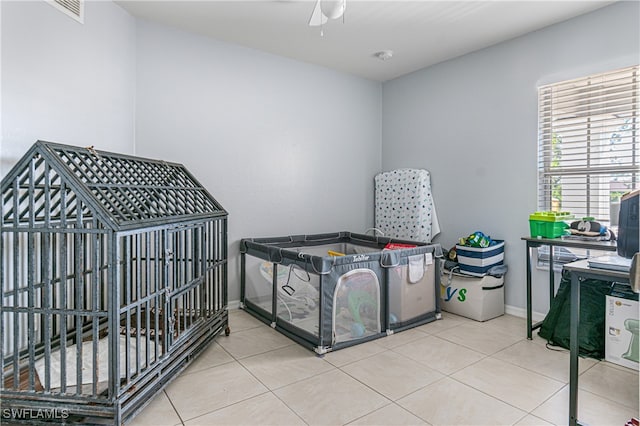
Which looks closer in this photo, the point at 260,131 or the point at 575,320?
the point at 575,320

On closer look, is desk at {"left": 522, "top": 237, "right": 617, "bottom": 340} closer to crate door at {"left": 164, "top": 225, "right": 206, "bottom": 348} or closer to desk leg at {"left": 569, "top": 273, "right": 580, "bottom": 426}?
desk leg at {"left": 569, "top": 273, "right": 580, "bottom": 426}

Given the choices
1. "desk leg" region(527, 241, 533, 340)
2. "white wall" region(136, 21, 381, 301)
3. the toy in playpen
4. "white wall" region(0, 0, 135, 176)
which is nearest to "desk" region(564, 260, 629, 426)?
"desk leg" region(527, 241, 533, 340)

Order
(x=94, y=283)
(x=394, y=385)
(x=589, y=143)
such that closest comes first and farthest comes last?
1. (x=94, y=283)
2. (x=394, y=385)
3. (x=589, y=143)

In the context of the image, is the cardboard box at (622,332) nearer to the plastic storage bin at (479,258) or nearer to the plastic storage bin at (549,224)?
the plastic storage bin at (549,224)

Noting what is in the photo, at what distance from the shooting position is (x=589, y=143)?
9.47 ft

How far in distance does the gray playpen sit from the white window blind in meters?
1.21

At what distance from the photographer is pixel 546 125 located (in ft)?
10.2

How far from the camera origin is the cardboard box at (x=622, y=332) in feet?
7.44

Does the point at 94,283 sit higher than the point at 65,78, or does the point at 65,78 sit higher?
the point at 65,78

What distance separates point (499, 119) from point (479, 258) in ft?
4.43

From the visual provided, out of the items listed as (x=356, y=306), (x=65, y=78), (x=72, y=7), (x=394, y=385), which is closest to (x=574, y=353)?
(x=394, y=385)

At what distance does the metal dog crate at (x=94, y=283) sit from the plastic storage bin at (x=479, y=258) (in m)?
2.19

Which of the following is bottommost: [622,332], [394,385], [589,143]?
[394,385]

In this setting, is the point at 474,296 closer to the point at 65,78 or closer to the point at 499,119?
the point at 499,119
